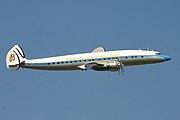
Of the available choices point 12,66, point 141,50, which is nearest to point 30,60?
point 12,66

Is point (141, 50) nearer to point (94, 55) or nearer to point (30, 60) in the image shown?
point (94, 55)

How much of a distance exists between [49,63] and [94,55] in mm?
8721

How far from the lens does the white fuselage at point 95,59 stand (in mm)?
76344

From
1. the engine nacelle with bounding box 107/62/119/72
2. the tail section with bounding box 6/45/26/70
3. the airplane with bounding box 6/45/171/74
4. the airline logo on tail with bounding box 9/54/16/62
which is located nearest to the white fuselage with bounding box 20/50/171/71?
the airplane with bounding box 6/45/171/74

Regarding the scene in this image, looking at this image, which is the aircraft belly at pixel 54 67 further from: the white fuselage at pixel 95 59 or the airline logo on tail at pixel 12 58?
the airline logo on tail at pixel 12 58

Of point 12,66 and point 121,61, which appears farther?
point 12,66

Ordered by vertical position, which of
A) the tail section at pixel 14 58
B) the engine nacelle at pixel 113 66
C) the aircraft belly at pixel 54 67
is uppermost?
the tail section at pixel 14 58

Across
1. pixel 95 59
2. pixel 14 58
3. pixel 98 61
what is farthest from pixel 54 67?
pixel 14 58

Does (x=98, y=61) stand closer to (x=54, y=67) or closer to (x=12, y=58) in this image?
(x=54, y=67)

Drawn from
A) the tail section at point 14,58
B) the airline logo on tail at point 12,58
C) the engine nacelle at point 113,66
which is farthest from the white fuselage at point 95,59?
the airline logo on tail at point 12,58

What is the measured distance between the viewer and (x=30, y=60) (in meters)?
82.0

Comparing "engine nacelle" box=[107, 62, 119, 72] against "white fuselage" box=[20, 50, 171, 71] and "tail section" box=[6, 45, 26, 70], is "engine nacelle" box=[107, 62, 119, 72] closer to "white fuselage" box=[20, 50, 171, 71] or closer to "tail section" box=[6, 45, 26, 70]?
"white fuselage" box=[20, 50, 171, 71]

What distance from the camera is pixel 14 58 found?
83.9 metres

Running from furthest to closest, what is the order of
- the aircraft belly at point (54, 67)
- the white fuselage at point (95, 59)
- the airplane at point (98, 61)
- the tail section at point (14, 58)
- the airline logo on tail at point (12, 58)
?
the airline logo on tail at point (12, 58), the tail section at point (14, 58), the white fuselage at point (95, 59), the aircraft belly at point (54, 67), the airplane at point (98, 61)
